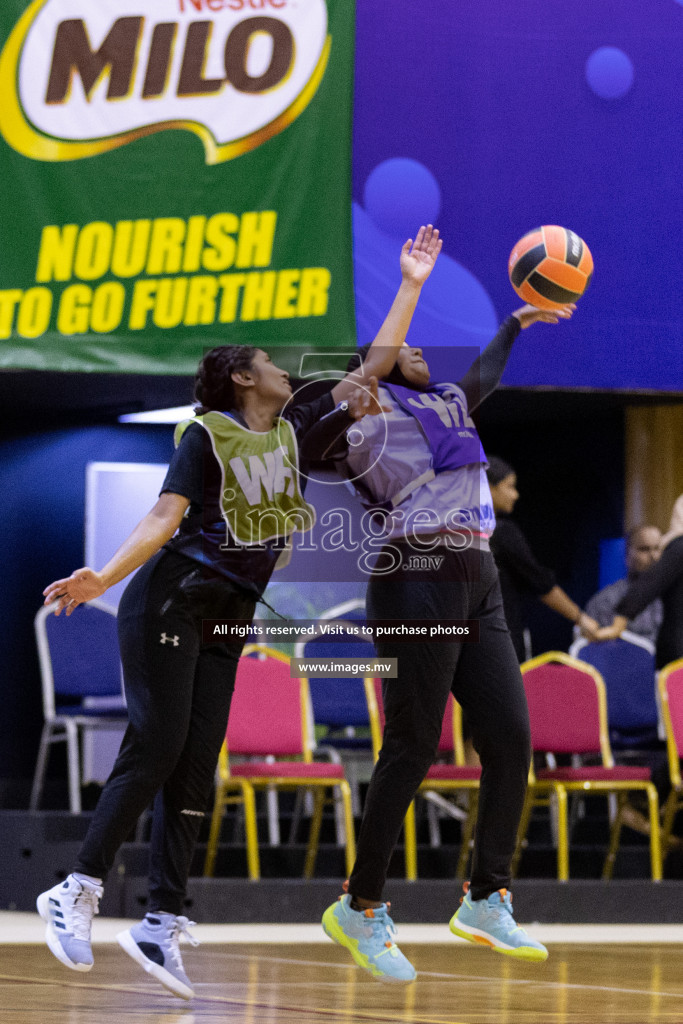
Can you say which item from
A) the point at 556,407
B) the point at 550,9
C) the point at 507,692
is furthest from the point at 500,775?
the point at 556,407

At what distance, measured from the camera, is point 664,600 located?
23.0ft

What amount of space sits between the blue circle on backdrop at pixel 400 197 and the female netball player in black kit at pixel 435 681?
12.2 feet

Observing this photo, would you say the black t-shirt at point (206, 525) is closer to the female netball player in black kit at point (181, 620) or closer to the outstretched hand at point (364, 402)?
the female netball player in black kit at point (181, 620)

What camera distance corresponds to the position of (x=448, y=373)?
7352 mm

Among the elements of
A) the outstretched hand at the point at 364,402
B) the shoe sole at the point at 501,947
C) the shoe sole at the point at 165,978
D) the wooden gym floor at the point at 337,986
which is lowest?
the wooden gym floor at the point at 337,986

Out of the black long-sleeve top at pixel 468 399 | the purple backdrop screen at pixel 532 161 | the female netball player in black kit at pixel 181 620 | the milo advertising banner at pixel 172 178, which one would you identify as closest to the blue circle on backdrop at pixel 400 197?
the purple backdrop screen at pixel 532 161

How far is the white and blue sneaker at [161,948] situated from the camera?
10.7 feet

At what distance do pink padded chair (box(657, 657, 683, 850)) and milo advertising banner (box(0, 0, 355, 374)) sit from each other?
79.9 inches

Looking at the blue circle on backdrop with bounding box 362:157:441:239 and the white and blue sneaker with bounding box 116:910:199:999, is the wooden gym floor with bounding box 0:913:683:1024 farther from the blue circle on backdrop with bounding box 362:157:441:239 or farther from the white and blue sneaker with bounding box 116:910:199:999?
the blue circle on backdrop with bounding box 362:157:441:239

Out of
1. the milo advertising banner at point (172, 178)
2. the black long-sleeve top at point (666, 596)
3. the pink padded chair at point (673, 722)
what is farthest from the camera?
the black long-sleeve top at point (666, 596)

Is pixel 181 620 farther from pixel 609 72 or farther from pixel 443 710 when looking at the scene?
pixel 609 72

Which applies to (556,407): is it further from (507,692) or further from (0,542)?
(507,692)

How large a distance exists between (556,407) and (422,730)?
19.3 feet

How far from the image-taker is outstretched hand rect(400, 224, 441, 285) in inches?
143
